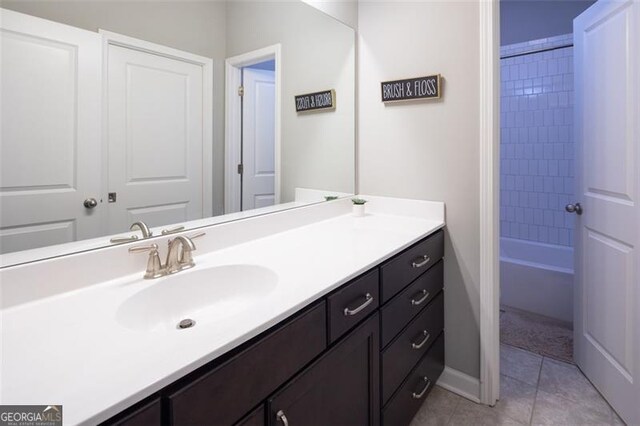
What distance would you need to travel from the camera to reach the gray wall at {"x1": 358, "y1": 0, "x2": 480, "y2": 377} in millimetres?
1686

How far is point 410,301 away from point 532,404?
2.87 feet

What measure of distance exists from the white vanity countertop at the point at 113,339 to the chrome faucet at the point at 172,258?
4cm

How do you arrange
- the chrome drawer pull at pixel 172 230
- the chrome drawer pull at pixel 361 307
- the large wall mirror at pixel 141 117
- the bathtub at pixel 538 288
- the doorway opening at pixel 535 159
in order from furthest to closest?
Answer: 1. the doorway opening at pixel 535 159
2. the bathtub at pixel 538 288
3. the chrome drawer pull at pixel 172 230
4. the chrome drawer pull at pixel 361 307
5. the large wall mirror at pixel 141 117

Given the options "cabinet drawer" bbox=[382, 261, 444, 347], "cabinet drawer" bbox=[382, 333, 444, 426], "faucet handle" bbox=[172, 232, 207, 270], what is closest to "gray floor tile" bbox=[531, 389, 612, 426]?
"cabinet drawer" bbox=[382, 333, 444, 426]

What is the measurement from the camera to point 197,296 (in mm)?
1068

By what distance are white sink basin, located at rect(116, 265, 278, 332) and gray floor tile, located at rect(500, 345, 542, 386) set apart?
5.17ft

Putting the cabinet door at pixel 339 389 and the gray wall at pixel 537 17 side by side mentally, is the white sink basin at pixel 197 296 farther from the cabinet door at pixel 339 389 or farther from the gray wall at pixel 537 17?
the gray wall at pixel 537 17

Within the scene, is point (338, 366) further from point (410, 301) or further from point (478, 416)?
point (478, 416)

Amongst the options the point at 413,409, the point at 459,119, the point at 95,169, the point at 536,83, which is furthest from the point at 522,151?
the point at 95,169

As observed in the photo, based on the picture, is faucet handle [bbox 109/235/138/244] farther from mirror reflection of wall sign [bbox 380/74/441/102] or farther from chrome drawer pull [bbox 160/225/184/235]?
mirror reflection of wall sign [bbox 380/74/441/102]

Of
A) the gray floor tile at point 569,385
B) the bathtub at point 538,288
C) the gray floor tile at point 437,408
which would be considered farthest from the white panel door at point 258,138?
the bathtub at point 538,288

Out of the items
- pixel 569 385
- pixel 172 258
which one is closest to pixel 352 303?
pixel 172 258

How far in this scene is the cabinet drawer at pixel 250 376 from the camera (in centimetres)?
60
